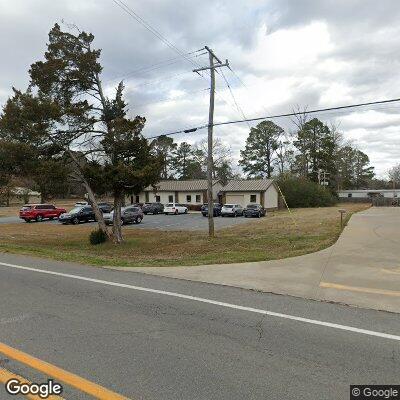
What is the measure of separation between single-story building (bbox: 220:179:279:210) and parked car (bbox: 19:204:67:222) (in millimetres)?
24187

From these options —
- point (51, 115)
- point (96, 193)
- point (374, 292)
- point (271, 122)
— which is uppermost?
point (271, 122)

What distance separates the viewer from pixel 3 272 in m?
10.7

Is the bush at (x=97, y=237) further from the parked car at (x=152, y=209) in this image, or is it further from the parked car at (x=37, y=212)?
the parked car at (x=152, y=209)

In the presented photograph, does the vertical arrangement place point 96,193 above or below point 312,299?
above

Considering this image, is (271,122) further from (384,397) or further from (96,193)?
(384,397)

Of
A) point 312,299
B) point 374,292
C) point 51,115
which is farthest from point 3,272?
point 51,115

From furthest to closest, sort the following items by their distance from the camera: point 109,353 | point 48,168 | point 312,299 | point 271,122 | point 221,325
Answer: point 271,122, point 48,168, point 312,299, point 221,325, point 109,353

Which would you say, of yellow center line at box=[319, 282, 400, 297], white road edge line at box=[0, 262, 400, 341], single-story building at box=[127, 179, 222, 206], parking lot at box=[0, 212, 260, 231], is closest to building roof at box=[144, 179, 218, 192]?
single-story building at box=[127, 179, 222, 206]

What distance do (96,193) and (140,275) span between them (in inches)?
524

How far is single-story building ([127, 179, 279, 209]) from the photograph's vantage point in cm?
5840

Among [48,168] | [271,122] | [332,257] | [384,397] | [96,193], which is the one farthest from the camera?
[271,122]

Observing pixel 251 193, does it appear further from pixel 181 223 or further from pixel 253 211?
pixel 181 223

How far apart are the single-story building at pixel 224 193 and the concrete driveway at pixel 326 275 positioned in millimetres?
44269

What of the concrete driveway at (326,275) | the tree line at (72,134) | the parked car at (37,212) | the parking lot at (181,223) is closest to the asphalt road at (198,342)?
the concrete driveway at (326,275)
